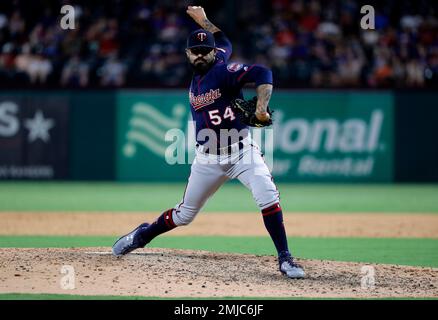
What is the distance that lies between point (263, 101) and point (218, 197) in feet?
28.8

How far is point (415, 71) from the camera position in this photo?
693 inches

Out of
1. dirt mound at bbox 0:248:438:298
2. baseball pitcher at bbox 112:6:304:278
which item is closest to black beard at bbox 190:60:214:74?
baseball pitcher at bbox 112:6:304:278

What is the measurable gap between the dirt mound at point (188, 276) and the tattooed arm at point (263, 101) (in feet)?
4.54

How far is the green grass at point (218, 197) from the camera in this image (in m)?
13.2

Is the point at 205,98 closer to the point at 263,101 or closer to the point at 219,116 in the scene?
the point at 219,116

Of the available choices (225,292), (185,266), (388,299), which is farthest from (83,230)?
(388,299)

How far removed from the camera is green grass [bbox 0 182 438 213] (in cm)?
1323

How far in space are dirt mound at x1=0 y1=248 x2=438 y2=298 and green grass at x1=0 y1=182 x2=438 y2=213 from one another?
5.19m

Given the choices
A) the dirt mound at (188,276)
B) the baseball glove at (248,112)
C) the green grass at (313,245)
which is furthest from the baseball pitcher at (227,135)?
the green grass at (313,245)

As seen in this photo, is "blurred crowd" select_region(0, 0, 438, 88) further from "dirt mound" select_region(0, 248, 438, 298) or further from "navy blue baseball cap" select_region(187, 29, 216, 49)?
"navy blue baseball cap" select_region(187, 29, 216, 49)

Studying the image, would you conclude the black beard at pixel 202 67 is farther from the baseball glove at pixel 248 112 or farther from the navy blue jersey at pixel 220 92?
the baseball glove at pixel 248 112

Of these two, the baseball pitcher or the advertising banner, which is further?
the advertising banner

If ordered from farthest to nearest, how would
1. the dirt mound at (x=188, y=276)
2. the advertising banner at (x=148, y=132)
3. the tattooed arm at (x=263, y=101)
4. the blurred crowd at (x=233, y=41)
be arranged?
1. the blurred crowd at (x=233, y=41)
2. the advertising banner at (x=148, y=132)
3. the tattooed arm at (x=263, y=101)
4. the dirt mound at (x=188, y=276)
